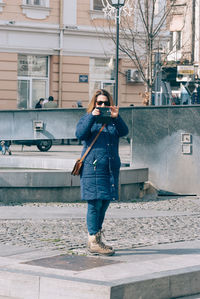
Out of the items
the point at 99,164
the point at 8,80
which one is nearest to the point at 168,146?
the point at 99,164

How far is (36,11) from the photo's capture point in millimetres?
31359

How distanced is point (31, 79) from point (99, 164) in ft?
78.3

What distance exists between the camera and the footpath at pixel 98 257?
6.60 meters

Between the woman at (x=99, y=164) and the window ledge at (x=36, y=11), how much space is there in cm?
2332

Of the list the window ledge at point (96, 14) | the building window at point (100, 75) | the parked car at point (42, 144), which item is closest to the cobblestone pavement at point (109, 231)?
the parked car at point (42, 144)

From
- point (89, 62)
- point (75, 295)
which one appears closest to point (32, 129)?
point (75, 295)

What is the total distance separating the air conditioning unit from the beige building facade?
8.1 inches

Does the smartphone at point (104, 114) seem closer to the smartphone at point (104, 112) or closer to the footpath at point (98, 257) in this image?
the smartphone at point (104, 112)

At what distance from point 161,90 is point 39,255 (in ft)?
77.4

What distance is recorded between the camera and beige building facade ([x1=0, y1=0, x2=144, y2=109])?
100ft

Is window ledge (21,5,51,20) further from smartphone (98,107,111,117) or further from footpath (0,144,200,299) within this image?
smartphone (98,107,111,117)

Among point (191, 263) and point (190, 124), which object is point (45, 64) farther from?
point (191, 263)

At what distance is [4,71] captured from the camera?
3034 cm

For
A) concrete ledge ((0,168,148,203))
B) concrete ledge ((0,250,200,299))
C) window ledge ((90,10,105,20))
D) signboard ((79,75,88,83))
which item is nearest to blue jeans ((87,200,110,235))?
concrete ledge ((0,250,200,299))
